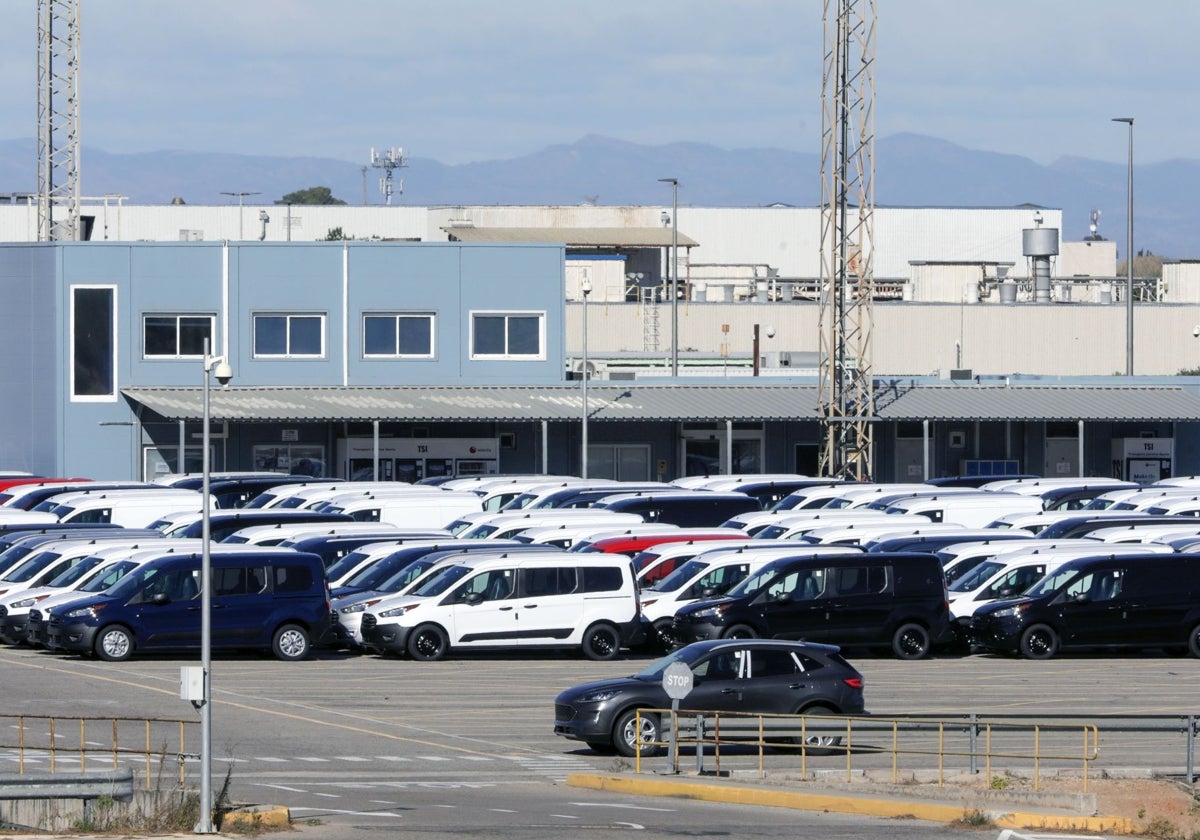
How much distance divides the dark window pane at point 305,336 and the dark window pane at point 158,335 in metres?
3.62

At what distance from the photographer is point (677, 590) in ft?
104

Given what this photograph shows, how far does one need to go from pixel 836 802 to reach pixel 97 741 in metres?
8.22

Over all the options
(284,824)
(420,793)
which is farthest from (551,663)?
(284,824)

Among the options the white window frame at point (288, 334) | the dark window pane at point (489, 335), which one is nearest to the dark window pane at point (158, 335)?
the white window frame at point (288, 334)

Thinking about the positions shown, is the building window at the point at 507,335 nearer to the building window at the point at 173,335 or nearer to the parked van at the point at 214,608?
the building window at the point at 173,335

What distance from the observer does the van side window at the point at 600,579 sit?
30.8 meters

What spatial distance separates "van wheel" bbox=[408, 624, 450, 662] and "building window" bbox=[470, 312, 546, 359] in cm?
3087

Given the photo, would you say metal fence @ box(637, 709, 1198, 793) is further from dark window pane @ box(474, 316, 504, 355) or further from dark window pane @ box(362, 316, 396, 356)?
dark window pane @ box(362, 316, 396, 356)

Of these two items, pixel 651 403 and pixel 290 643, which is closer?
pixel 290 643

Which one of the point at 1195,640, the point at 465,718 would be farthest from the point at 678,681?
the point at 1195,640

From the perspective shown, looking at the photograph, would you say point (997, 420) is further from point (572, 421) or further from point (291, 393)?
point (291, 393)

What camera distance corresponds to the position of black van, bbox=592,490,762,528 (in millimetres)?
41375

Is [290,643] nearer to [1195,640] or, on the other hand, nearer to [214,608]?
[214,608]

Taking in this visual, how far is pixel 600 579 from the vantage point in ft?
101
